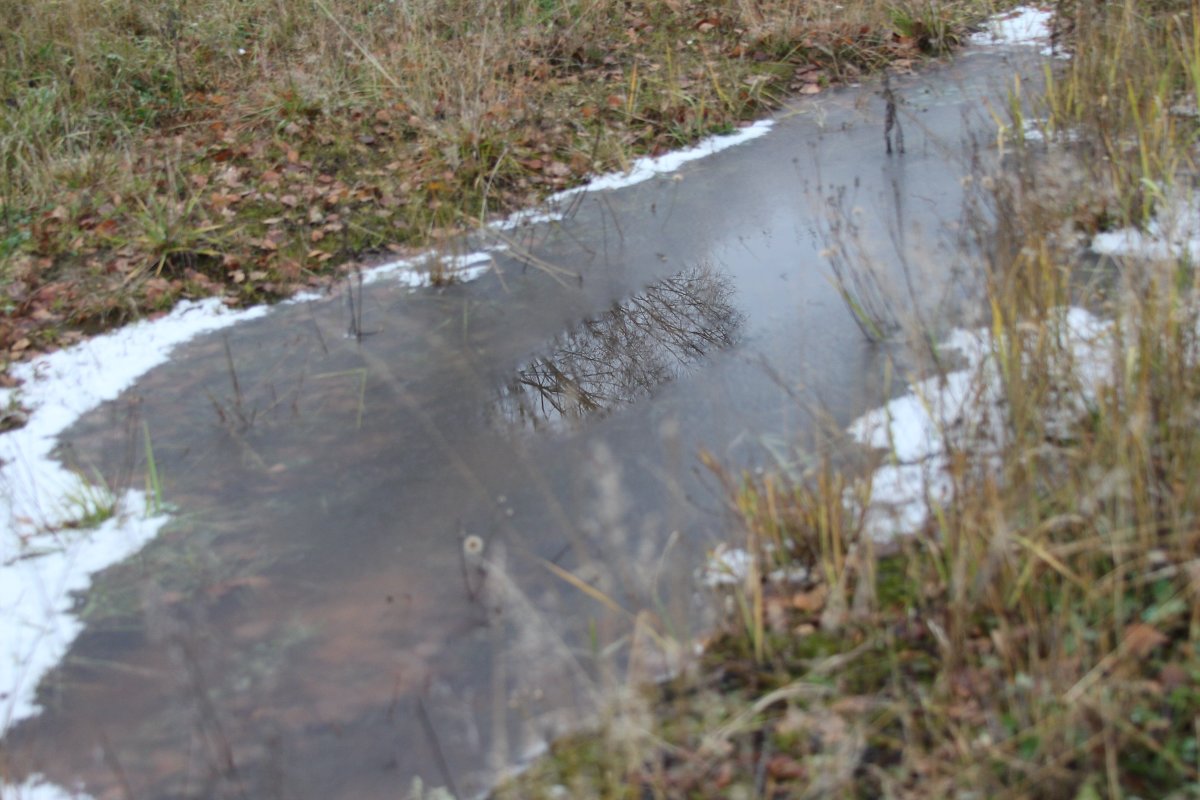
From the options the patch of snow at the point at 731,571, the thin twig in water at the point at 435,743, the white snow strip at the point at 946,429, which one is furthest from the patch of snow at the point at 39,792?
the white snow strip at the point at 946,429

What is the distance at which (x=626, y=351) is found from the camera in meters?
5.25

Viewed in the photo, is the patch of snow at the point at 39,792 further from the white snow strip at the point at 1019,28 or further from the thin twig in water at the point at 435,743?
the white snow strip at the point at 1019,28

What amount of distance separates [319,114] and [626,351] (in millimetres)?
3764

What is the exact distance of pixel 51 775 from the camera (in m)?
3.01

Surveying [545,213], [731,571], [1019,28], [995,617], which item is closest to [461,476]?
[731,571]

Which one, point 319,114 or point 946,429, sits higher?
point 319,114

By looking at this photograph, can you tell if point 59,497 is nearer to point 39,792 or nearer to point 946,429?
point 39,792

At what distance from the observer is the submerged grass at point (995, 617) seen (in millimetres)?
2432

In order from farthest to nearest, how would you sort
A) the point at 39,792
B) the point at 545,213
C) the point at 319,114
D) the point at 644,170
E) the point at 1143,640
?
the point at 319,114
the point at 644,170
the point at 545,213
the point at 39,792
the point at 1143,640

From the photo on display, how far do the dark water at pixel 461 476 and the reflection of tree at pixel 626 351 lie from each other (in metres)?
0.02

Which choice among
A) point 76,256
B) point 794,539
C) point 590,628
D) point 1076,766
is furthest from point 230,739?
point 76,256

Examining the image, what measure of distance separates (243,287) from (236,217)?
33.3 inches

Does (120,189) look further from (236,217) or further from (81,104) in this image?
(81,104)

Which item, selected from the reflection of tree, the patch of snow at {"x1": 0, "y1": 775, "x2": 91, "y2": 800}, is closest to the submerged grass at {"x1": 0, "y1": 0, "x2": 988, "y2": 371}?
the reflection of tree
